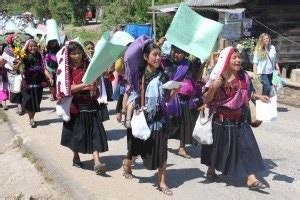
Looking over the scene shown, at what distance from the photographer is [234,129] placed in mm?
5707

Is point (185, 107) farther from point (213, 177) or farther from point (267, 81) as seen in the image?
point (267, 81)

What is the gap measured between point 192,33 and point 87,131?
1.96m

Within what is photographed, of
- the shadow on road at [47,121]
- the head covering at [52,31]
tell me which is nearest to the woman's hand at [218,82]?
the shadow on road at [47,121]

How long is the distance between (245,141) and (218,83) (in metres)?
0.75

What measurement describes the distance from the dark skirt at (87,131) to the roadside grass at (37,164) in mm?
509

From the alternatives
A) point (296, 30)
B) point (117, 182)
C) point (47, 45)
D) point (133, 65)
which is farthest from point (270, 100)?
point (296, 30)

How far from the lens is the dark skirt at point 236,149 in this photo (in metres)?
5.67

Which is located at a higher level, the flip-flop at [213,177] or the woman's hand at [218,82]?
the woman's hand at [218,82]

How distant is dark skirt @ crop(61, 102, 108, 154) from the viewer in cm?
637

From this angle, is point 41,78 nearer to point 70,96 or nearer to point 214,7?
point 70,96

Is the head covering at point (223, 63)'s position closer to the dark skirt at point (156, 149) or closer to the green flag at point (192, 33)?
the green flag at point (192, 33)

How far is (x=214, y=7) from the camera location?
59.5ft

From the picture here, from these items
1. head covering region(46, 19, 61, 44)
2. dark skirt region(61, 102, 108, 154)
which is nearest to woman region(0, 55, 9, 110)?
head covering region(46, 19, 61, 44)

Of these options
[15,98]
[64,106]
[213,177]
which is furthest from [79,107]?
[15,98]
